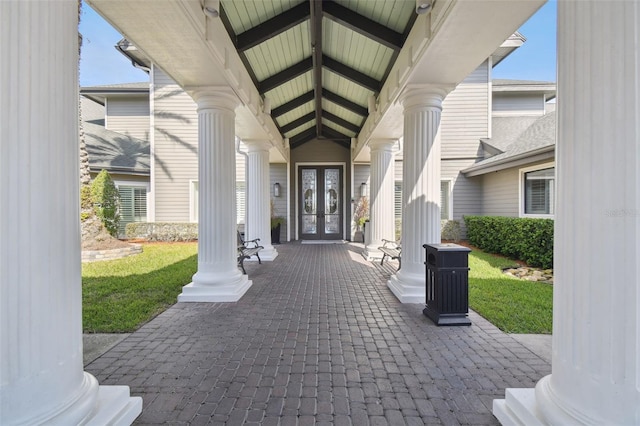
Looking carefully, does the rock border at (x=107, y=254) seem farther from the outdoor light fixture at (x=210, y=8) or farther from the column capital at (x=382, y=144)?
the outdoor light fixture at (x=210, y=8)

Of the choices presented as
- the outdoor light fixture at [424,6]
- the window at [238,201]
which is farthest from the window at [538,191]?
the window at [238,201]

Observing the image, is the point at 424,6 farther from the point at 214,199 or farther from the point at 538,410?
the point at 214,199

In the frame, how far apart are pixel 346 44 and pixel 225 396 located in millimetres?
5178

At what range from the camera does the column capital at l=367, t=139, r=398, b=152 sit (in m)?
8.21

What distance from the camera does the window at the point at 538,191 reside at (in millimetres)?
8273

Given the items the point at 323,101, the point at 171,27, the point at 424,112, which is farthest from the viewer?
the point at 323,101

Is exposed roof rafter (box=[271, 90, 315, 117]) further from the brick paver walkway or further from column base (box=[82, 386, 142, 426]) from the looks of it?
column base (box=[82, 386, 142, 426])

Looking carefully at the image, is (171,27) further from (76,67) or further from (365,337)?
(365,337)

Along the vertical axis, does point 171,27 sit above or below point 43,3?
above

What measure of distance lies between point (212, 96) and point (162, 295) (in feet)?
→ 10.0

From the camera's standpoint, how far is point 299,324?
12.3ft

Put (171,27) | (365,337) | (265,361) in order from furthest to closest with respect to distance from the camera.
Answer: (365,337)
(171,27)
(265,361)

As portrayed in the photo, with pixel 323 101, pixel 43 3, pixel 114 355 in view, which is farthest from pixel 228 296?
pixel 323 101

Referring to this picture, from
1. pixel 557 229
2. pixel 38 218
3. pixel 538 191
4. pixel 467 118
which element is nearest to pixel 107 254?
pixel 38 218
